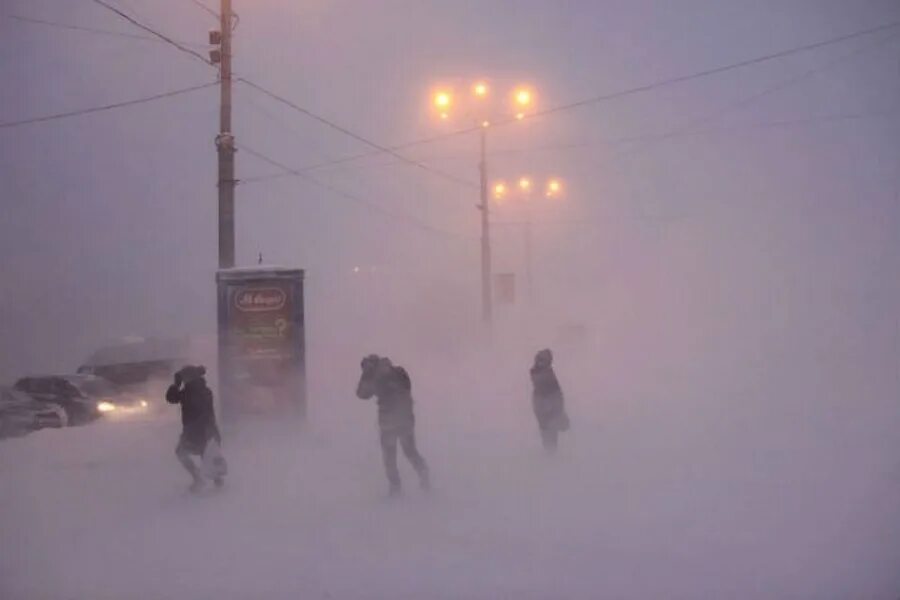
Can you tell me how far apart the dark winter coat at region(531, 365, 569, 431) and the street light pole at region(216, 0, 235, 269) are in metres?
5.01

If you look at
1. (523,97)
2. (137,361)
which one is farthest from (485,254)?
(137,361)

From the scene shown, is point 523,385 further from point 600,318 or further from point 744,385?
point 600,318

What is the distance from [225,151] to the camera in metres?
11.5

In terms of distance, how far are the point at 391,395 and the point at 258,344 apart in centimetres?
351

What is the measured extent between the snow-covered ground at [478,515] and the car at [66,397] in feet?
11.8

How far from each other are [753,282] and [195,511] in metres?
31.3

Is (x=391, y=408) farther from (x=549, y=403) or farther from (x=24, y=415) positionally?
(x=24, y=415)

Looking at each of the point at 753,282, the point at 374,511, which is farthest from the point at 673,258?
the point at 374,511

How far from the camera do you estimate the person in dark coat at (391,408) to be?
7.43 m

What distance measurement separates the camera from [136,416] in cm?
1516

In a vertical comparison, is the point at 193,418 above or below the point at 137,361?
below

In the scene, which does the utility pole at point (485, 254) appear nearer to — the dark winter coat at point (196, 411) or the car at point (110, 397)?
the car at point (110, 397)

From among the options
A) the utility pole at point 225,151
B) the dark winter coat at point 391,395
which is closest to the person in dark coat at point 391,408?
the dark winter coat at point 391,395

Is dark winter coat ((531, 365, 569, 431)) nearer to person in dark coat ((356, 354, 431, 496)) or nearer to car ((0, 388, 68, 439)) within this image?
person in dark coat ((356, 354, 431, 496))
